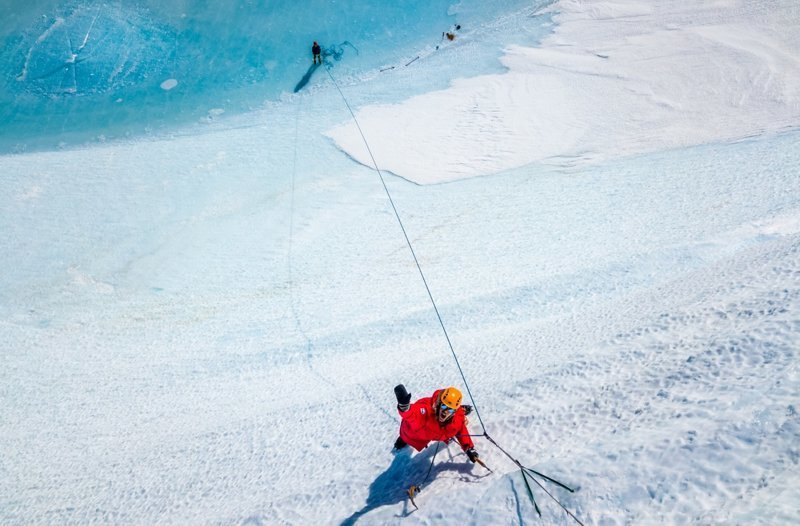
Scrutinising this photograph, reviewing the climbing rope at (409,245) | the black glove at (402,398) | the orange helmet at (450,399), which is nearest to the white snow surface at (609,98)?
the climbing rope at (409,245)

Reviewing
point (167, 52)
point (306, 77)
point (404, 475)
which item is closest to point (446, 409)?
point (404, 475)

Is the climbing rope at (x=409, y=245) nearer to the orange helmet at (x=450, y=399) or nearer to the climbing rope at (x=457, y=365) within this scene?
the climbing rope at (x=457, y=365)

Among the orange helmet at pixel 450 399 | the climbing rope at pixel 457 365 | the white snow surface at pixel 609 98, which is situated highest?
the white snow surface at pixel 609 98

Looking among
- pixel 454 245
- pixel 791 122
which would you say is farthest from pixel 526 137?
pixel 791 122

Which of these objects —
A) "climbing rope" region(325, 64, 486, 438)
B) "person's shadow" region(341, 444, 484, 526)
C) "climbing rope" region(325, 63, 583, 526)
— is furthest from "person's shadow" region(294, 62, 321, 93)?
"person's shadow" region(341, 444, 484, 526)

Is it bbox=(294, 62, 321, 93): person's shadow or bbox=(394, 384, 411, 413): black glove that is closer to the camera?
bbox=(394, 384, 411, 413): black glove

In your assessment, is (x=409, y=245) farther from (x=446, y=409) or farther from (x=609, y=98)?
(x=609, y=98)

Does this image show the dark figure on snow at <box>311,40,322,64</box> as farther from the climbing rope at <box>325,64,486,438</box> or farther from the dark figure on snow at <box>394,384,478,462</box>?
the dark figure on snow at <box>394,384,478,462</box>
